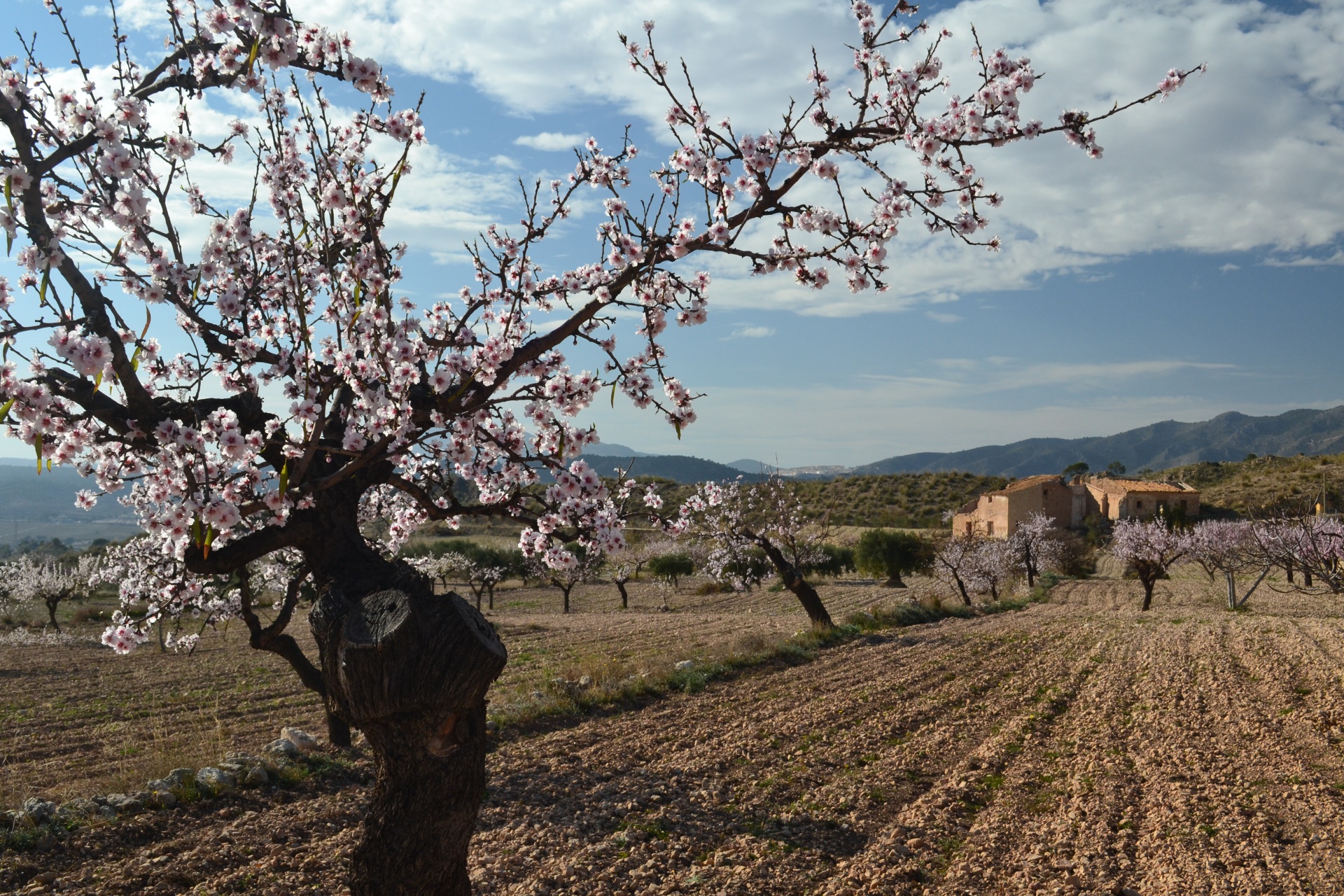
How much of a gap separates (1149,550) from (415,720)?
27.6m

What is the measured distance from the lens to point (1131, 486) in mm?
→ 56969

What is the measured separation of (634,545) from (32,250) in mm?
45814

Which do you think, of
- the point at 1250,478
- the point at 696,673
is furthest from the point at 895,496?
the point at 696,673

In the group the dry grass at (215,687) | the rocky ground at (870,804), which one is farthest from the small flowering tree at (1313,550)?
the dry grass at (215,687)

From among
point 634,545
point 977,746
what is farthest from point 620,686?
point 634,545

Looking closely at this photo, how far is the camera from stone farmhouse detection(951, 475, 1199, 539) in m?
52.7

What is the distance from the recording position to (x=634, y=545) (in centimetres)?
4894

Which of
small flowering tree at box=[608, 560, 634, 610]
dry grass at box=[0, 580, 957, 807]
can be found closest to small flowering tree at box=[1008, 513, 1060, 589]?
dry grass at box=[0, 580, 957, 807]

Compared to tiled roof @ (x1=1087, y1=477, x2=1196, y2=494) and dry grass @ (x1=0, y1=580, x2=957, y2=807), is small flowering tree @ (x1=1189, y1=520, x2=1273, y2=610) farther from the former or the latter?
tiled roof @ (x1=1087, y1=477, x2=1196, y2=494)

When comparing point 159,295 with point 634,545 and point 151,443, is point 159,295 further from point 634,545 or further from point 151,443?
point 634,545

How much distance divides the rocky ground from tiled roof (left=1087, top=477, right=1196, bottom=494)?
49193 millimetres

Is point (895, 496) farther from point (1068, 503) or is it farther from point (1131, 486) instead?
point (1131, 486)

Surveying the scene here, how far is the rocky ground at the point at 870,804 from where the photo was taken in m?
5.31

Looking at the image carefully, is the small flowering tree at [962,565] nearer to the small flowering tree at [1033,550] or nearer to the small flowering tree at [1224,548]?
the small flowering tree at [1033,550]
